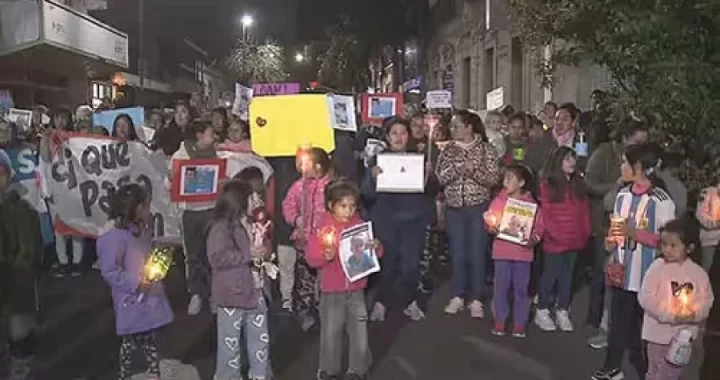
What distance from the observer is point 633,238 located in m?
7.27

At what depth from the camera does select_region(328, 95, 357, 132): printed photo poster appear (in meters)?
9.91

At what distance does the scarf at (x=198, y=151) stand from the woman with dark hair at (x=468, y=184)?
83.7 inches

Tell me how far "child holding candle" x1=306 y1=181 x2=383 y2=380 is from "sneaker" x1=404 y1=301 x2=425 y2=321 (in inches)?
111

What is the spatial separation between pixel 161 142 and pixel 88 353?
3781mm

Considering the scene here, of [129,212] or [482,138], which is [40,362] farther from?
[482,138]

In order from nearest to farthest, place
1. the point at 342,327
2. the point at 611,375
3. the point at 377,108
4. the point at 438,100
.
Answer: the point at 342,327, the point at 611,375, the point at 377,108, the point at 438,100

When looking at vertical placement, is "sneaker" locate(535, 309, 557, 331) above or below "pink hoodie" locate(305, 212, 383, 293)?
below

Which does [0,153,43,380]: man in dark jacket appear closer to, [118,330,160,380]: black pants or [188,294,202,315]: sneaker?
[118,330,160,380]: black pants

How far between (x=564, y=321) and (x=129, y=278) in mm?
4410

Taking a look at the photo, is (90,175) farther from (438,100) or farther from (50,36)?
(50,36)

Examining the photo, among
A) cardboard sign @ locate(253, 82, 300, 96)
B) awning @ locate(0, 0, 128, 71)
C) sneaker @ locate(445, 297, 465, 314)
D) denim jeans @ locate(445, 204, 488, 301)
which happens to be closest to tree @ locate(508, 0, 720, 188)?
denim jeans @ locate(445, 204, 488, 301)

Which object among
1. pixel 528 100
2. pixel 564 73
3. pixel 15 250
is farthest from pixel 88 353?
pixel 528 100

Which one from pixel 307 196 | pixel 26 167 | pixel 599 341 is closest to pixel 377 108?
pixel 26 167

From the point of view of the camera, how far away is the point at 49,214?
12297 millimetres
